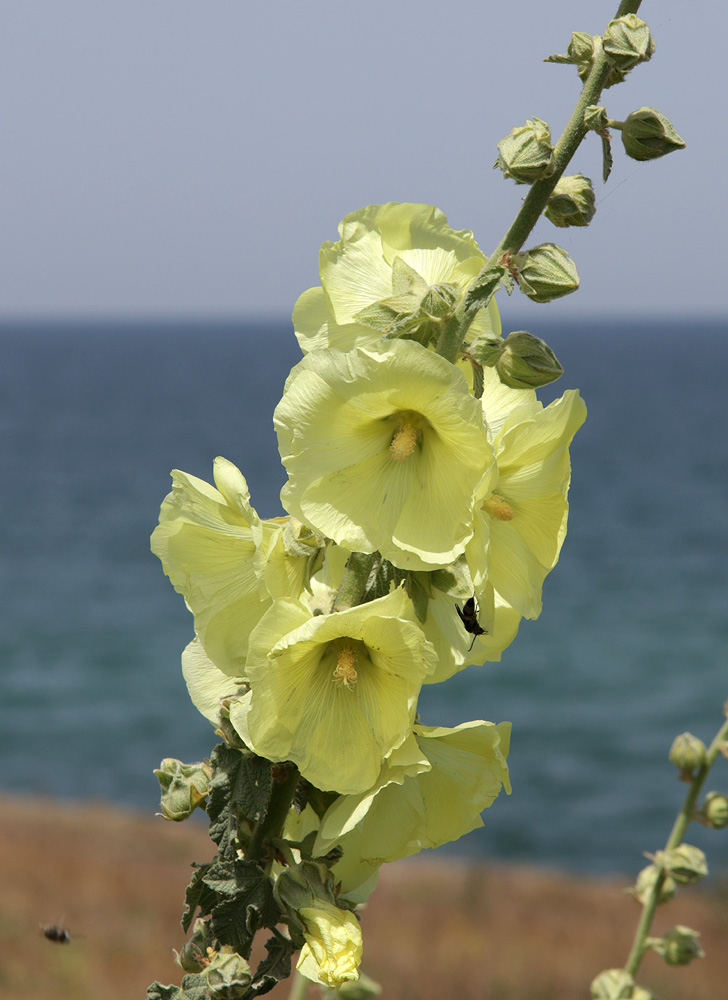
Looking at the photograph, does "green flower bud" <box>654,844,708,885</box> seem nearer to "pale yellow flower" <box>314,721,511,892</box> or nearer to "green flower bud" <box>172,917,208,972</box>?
"pale yellow flower" <box>314,721,511,892</box>

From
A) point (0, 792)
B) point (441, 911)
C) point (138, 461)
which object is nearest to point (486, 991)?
point (441, 911)

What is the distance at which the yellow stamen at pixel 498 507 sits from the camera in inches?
76.4

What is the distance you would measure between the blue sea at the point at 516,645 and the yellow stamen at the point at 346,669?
2185cm

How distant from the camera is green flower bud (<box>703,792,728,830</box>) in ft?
11.6

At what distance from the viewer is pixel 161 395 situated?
428ft

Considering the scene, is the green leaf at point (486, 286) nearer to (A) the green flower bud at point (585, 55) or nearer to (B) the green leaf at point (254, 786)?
(A) the green flower bud at point (585, 55)

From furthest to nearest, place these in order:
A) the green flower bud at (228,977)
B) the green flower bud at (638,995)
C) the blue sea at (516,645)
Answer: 1. the blue sea at (516,645)
2. the green flower bud at (638,995)
3. the green flower bud at (228,977)

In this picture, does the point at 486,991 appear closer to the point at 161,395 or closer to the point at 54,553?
the point at 54,553

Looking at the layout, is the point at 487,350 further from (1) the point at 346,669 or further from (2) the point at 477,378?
(1) the point at 346,669

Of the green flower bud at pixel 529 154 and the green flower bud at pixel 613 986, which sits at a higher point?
the green flower bud at pixel 529 154

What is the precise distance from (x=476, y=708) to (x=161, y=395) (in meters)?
101

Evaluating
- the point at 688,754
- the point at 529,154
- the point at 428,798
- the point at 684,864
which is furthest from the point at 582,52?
the point at 684,864

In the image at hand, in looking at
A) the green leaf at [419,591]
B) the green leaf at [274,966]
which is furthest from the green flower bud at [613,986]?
the green leaf at [419,591]

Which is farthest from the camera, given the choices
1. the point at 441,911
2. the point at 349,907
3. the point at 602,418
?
the point at 602,418
